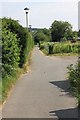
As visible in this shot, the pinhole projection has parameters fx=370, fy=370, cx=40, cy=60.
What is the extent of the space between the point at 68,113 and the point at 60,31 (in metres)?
102

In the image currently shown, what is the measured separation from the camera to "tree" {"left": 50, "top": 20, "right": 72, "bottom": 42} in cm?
10931

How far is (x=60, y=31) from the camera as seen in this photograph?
112 m

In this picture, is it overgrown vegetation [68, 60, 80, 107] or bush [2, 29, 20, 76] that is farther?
bush [2, 29, 20, 76]

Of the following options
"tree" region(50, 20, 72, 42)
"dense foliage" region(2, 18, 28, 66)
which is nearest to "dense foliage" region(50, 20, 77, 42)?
"tree" region(50, 20, 72, 42)

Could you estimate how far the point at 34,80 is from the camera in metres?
19.3

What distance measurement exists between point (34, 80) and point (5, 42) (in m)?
3.15

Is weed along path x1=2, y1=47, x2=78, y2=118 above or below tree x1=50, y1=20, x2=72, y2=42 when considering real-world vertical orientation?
below

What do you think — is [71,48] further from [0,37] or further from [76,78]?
[76,78]

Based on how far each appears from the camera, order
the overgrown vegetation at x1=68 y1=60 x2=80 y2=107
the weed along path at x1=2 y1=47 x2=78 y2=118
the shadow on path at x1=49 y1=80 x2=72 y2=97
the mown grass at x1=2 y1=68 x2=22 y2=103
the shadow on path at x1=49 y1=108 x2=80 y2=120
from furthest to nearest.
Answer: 1. the shadow on path at x1=49 y1=80 x2=72 y2=97
2. the mown grass at x1=2 y1=68 x2=22 y2=103
3. the weed along path at x1=2 y1=47 x2=78 y2=118
4. the overgrown vegetation at x1=68 y1=60 x2=80 y2=107
5. the shadow on path at x1=49 y1=108 x2=80 y2=120

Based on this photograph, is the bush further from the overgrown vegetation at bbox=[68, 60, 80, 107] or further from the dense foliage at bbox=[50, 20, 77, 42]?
the dense foliage at bbox=[50, 20, 77, 42]

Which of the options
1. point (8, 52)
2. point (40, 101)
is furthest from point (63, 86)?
point (40, 101)

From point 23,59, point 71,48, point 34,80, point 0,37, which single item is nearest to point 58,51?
point 71,48

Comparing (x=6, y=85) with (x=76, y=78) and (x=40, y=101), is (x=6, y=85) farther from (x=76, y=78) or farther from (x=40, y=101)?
(x=76, y=78)

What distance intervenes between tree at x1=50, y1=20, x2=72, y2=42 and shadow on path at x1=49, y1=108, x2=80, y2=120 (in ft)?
320
